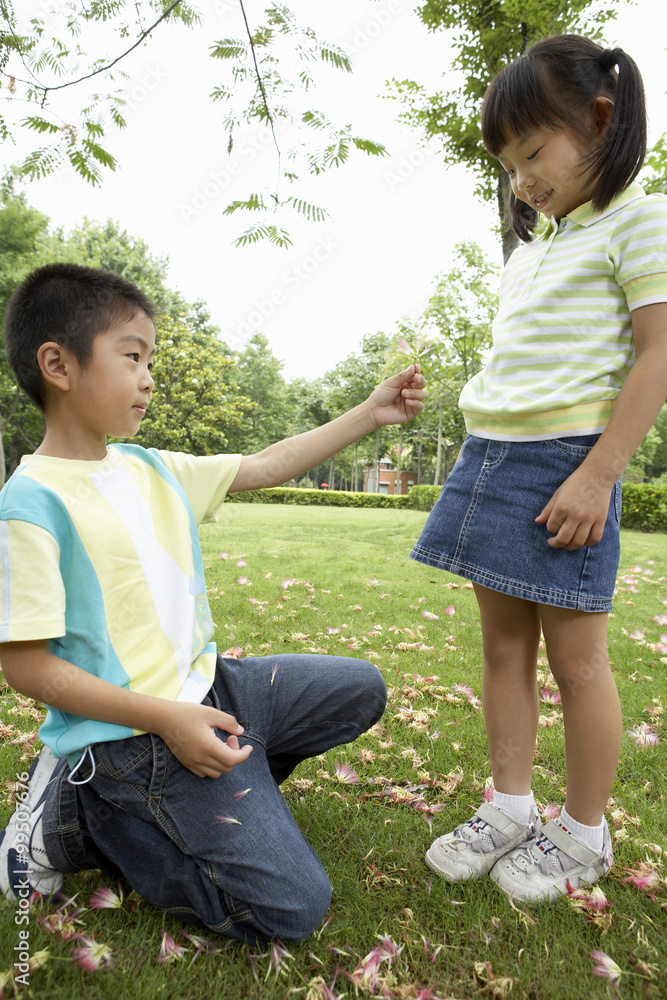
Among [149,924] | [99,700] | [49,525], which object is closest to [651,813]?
[149,924]

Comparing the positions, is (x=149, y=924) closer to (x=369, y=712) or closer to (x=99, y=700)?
(x=99, y=700)

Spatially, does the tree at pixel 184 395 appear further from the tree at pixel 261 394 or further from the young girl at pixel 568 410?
the young girl at pixel 568 410

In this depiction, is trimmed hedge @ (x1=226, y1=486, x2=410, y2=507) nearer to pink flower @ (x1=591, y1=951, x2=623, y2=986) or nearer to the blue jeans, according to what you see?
the blue jeans

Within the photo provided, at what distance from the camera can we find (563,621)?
1.56 metres

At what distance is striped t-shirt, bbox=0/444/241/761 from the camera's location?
1.33m

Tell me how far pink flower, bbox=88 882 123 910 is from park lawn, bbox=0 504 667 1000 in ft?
0.07

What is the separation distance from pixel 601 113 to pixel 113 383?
4.59 ft

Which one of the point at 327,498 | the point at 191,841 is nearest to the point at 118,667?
the point at 191,841

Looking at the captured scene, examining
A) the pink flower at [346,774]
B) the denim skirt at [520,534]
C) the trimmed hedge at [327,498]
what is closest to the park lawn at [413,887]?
the pink flower at [346,774]

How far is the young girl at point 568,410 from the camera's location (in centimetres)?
144

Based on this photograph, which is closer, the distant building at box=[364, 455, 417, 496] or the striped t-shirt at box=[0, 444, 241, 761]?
the striped t-shirt at box=[0, 444, 241, 761]

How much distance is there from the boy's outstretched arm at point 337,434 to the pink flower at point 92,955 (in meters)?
1.19

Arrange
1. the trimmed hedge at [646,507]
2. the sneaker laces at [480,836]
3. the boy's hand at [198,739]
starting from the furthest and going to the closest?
the trimmed hedge at [646,507]
the sneaker laces at [480,836]
the boy's hand at [198,739]

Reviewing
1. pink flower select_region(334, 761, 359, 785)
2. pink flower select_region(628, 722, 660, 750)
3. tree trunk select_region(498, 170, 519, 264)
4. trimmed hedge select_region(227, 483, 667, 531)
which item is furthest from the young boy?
trimmed hedge select_region(227, 483, 667, 531)
